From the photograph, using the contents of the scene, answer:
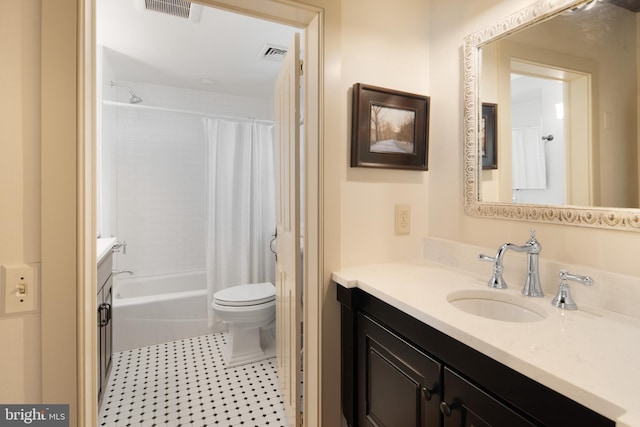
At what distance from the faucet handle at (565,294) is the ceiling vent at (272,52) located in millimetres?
2282

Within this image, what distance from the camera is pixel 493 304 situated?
3.38ft

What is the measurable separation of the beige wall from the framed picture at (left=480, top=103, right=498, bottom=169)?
4.89ft

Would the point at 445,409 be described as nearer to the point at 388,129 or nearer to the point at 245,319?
the point at 388,129

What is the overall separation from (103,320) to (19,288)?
41.2 inches

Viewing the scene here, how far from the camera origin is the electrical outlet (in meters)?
1.41

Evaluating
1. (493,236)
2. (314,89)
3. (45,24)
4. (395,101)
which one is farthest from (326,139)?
(45,24)

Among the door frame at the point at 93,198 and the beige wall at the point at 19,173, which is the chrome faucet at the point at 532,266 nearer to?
the door frame at the point at 93,198

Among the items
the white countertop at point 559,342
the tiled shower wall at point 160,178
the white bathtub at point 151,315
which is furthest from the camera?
the tiled shower wall at point 160,178

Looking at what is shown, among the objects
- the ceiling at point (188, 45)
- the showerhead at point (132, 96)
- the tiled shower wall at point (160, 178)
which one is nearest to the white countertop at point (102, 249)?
the tiled shower wall at point (160, 178)

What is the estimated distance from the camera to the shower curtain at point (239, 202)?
9.50 ft

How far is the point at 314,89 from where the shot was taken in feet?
4.13

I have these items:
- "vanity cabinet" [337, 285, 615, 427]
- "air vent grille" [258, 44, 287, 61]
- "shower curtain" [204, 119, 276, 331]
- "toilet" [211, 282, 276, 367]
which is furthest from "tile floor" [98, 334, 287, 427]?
"air vent grille" [258, 44, 287, 61]

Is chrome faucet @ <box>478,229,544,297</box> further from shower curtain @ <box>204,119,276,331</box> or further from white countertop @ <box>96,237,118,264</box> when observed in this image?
shower curtain @ <box>204,119,276,331</box>

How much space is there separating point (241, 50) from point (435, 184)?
187 centimetres
